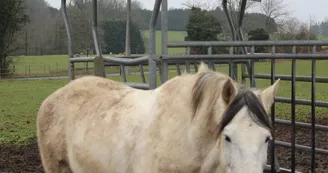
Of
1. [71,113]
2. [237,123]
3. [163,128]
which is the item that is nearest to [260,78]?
[71,113]

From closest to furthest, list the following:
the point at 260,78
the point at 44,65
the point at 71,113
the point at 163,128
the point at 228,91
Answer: the point at 228,91 → the point at 163,128 → the point at 71,113 → the point at 260,78 → the point at 44,65

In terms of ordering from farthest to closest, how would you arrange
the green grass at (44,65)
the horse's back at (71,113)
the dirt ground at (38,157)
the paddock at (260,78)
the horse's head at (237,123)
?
the green grass at (44,65) → the dirt ground at (38,157) → the paddock at (260,78) → the horse's back at (71,113) → the horse's head at (237,123)

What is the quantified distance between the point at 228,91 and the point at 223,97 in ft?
0.16

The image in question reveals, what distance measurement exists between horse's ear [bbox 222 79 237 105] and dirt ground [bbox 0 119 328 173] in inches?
138

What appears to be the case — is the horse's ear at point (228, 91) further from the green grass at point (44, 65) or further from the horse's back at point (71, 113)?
the green grass at point (44, 65)

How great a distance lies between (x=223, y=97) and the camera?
2.58 m

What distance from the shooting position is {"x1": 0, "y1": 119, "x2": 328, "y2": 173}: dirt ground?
5901 millimetres

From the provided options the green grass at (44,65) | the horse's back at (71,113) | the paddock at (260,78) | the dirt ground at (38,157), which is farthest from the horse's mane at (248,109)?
the green grass at (44,65)

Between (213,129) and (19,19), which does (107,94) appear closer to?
(213,129)

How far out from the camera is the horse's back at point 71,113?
3.65 m

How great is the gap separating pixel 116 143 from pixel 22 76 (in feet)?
94.8

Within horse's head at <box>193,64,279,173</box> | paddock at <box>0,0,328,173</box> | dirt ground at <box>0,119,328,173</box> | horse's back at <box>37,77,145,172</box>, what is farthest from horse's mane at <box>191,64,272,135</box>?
dirt ground at <box>0,119,328,173</box>

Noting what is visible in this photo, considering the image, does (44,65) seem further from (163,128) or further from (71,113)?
(163,128)

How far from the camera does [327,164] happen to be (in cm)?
579
